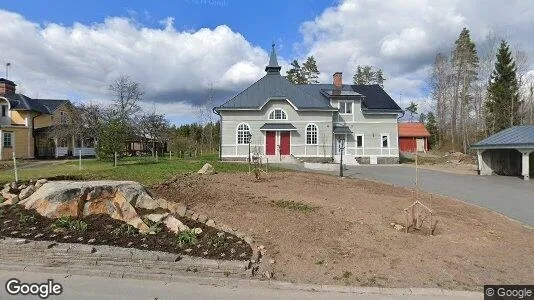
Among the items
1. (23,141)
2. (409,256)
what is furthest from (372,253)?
(23,141)

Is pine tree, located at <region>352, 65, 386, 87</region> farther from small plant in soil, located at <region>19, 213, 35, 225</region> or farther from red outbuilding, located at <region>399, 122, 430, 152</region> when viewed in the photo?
small plant in soil, located at <region>19, 213, 35, 225</region>

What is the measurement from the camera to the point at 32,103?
34719 mm

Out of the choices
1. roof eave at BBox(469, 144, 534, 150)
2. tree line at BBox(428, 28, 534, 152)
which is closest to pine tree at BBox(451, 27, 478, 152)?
tree line at BBox(428, 28, 534, 152)

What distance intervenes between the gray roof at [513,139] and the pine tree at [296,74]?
138ft

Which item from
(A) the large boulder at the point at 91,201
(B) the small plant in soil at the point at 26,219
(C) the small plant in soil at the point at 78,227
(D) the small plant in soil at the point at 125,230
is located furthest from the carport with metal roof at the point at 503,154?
(B) the small plant in soil at the point at 26,219

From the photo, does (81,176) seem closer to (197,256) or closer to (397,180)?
(197,256)

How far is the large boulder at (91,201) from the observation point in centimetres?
756

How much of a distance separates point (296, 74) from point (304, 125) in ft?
112

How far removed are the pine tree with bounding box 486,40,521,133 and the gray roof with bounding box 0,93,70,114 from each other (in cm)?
4774

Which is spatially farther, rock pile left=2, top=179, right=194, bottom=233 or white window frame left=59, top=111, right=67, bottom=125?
white window frame left=59, top=111, right=67, bottom=125

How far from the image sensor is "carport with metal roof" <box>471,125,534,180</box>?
64.3 feet

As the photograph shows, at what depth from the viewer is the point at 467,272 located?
18.1 ft

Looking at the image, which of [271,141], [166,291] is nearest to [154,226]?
[166,291]

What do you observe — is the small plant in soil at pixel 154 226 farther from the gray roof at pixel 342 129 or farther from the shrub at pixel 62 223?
the gray roof at pixel 342 129
